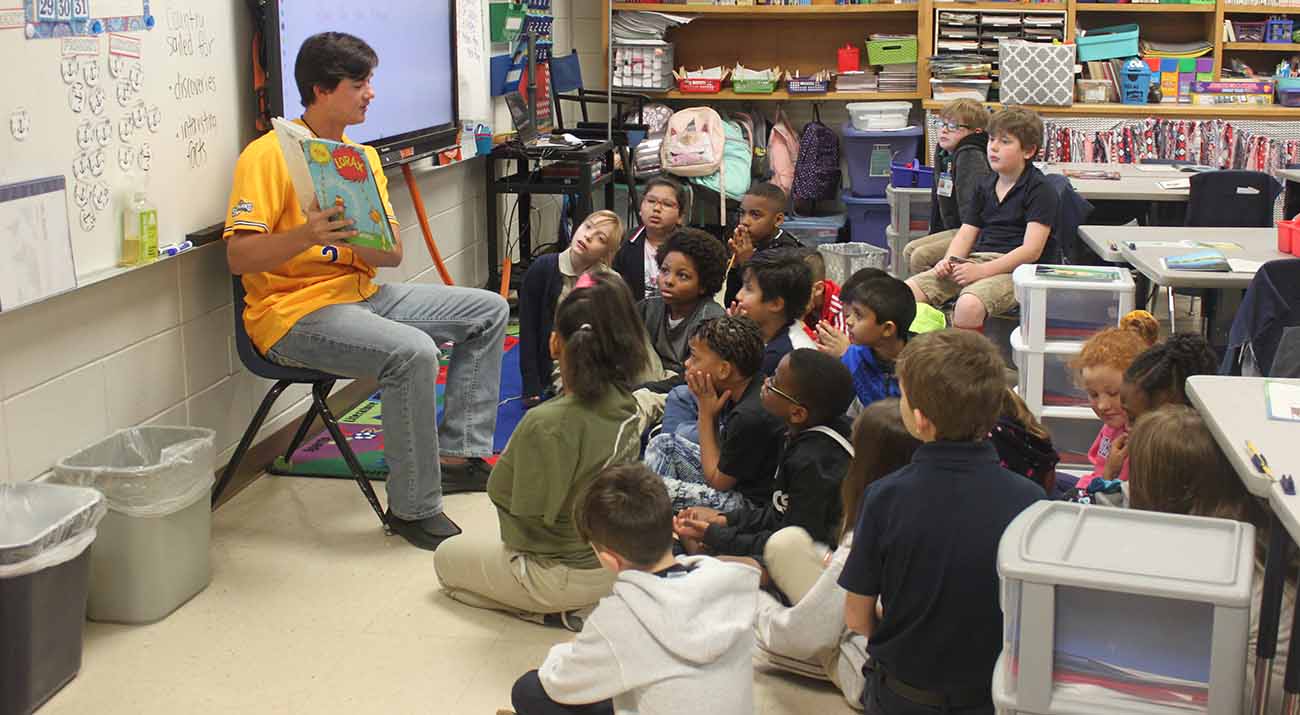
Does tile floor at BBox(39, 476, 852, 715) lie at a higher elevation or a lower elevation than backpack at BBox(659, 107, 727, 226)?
lower

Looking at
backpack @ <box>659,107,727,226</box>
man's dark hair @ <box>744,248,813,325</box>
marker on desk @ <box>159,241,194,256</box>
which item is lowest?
man's dark hair @ <box>744,248,813,325</box>

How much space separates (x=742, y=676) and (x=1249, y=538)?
2.45 feet

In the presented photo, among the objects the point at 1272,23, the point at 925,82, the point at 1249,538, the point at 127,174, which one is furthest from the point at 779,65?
the point at 1249,538

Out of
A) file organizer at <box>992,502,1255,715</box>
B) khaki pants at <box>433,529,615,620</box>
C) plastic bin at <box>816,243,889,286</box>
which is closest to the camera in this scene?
file organizer at <box>992,502,1255,715</box>

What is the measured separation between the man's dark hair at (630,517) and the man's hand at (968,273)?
8.91 ft

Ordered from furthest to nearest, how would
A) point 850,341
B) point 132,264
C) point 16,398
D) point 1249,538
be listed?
1. point 850,341
2. point 132,264
3. point 16,398
4. point 1249,538

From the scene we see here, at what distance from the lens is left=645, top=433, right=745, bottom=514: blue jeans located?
2.88 m

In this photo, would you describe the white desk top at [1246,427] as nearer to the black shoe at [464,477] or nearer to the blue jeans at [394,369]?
the blue jeans at [394,369]

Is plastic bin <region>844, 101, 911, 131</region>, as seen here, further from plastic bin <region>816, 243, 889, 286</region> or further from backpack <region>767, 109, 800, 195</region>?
plastic bin <region>816, 243, 889, 286</region>

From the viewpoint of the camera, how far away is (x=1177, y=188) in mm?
5176

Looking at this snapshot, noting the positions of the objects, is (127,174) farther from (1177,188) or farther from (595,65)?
(595,65)

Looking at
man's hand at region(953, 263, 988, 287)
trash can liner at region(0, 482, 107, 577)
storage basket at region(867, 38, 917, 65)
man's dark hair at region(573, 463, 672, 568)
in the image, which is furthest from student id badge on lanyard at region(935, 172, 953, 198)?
trash can liner at region(0, 482, 107, 577)

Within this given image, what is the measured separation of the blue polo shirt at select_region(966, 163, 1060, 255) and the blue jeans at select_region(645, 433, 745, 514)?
6.60 feet

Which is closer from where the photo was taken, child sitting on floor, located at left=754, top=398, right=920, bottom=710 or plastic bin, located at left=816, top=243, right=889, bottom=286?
child sitting on floor, located at left=754, top=398, right=920, bottom=710
